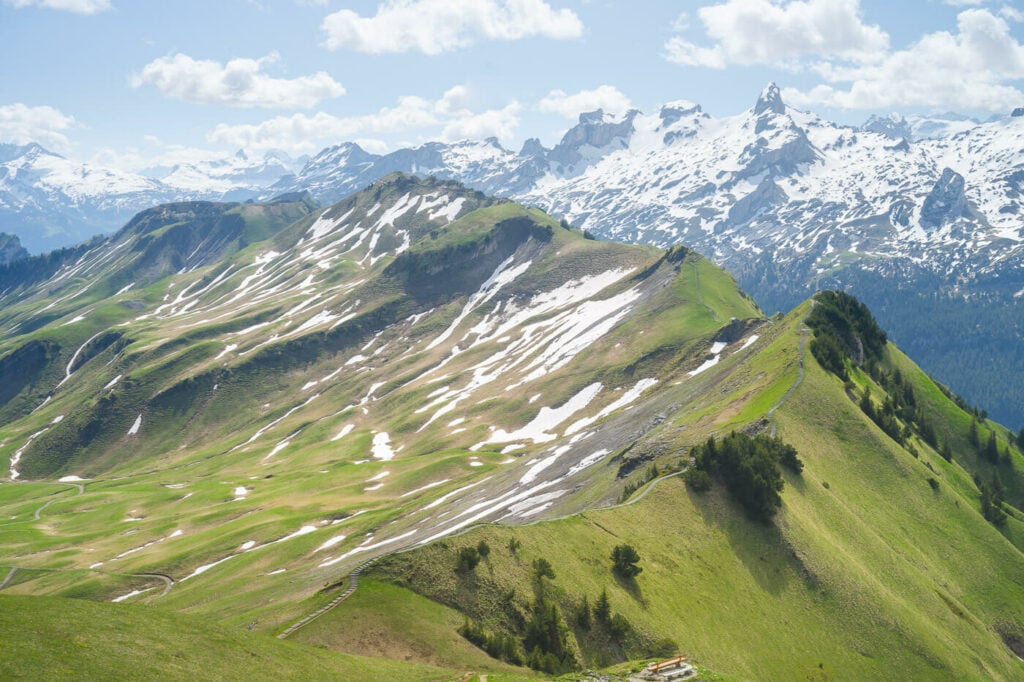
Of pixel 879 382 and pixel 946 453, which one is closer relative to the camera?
pixel 946 453

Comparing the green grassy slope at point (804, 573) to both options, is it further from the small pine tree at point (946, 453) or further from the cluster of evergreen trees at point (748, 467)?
the small pine tree at point (946, 453)

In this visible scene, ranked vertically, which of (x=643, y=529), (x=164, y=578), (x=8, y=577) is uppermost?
(x=8, y=577)

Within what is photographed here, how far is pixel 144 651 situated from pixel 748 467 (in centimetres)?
5319

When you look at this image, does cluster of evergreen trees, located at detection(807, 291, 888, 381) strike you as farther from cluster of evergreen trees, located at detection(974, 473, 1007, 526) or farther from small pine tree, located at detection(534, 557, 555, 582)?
small pine tree, located at detection(534, 557, 555, 582)

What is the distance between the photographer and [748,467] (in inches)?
2554

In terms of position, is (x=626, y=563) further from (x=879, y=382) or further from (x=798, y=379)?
(x=879, y=382)

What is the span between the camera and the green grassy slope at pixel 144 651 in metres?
27.4

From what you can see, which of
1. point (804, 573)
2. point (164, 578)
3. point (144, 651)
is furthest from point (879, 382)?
point (164, 578)

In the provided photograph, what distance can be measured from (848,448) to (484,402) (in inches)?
3923

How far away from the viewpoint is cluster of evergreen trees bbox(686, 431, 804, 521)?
63906mm

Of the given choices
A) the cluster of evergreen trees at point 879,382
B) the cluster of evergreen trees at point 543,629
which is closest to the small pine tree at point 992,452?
the cluster of evergreen trees at point 879,382

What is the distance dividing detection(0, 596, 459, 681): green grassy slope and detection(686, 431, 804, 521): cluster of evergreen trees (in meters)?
39.3

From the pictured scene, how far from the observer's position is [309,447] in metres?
184

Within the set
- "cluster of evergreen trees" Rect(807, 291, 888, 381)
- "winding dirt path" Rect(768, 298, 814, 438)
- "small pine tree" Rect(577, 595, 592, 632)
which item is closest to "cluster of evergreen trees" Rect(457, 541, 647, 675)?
"small pine tree" Rect(577, 595, 592, 632)
